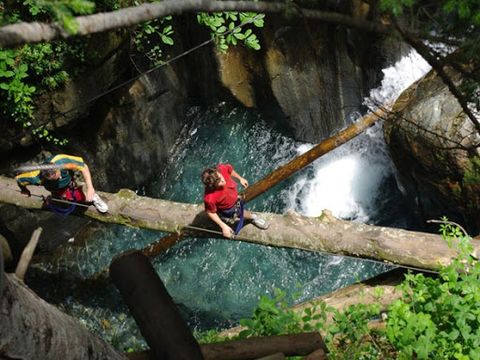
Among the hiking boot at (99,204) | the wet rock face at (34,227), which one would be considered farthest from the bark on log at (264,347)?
the wet rock face at (34,227)

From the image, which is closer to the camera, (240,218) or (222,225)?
(222,225)

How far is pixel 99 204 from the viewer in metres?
6.50

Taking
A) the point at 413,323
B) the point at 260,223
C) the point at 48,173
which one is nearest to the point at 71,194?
the point at 48,173

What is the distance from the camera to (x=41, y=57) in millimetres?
6902

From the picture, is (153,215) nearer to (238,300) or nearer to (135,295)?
(238,300)

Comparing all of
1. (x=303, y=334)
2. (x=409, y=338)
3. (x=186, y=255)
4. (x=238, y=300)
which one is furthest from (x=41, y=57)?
(x=409, y=338)

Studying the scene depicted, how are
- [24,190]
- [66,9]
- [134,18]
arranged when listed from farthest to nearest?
1. [24,190]
2. [134,18]
3. [66,9]

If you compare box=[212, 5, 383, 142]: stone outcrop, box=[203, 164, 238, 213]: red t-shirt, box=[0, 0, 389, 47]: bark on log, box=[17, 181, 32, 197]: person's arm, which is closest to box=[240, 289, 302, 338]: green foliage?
box=[203, 164, 238, 213]: red t-shirt

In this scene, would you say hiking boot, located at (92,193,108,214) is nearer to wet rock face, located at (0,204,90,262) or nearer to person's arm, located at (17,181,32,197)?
person's arm, located at (17,181,32,197)

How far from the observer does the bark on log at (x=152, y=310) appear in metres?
2.90

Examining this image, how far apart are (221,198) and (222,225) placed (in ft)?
1.10

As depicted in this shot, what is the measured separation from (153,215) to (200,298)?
2161 mm

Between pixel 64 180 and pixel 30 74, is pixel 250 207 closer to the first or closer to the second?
pixel 64 180

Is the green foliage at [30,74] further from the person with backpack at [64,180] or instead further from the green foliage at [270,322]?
the green foliage at [270,322]
